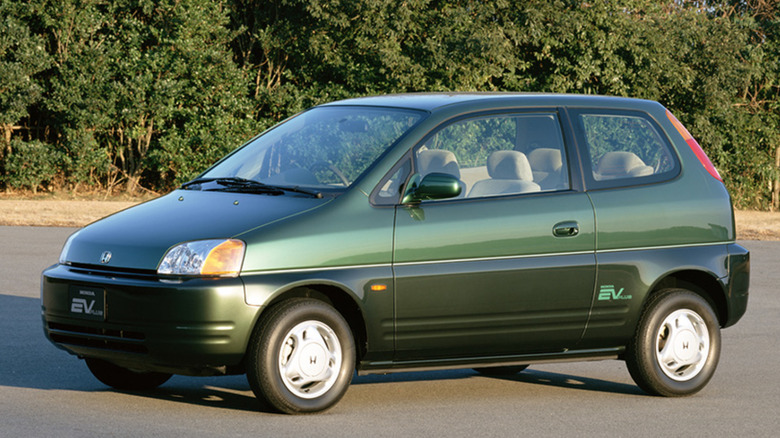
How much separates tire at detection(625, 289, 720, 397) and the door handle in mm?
778

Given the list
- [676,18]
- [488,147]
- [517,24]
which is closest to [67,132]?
[517,24]

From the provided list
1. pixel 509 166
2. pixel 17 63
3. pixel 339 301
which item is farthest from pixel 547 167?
pixel 17 63

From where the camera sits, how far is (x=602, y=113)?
26.6 ft

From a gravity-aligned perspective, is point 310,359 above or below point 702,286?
below

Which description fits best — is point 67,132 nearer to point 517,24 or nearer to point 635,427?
point 517,24

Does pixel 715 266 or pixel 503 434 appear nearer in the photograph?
pixel 503 434

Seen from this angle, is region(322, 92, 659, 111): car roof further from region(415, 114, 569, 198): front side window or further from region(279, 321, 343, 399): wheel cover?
region(279, 321, 343, 399): wheel cover

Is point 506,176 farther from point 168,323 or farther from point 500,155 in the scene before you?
point 168,323

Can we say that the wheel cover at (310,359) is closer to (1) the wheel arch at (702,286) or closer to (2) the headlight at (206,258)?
(2) the headlight at (206,258)

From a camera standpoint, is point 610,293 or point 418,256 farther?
point 610,293

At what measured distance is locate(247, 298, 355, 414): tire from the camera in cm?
668

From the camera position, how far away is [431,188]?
7.08 metres

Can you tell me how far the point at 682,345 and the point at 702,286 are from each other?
0.46m

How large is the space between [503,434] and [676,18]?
22937mm
